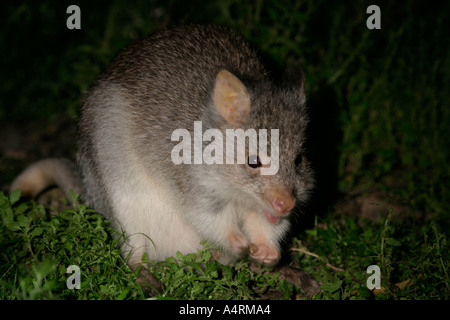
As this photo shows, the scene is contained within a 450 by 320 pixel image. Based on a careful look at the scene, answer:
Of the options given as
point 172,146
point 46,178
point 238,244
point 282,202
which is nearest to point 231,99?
point 172,146

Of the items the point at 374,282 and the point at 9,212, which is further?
the point at 9,212

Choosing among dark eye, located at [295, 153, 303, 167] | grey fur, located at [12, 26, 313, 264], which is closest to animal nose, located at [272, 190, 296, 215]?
grey fur, located at [12, 26, 313, 264]

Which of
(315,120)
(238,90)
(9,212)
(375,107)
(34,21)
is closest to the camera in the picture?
(238,90)

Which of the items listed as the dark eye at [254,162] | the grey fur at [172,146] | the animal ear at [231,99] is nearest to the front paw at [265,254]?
the grey fur at [172,146]

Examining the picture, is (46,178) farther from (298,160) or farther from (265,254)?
(298,160)

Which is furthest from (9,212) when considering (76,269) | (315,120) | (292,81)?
(315,120)

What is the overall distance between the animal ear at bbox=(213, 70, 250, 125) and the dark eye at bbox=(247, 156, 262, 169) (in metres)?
0.34

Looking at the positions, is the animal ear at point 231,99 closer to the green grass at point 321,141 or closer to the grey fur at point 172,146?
the grey fur at point 172,146

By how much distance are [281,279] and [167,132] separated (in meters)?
1.70

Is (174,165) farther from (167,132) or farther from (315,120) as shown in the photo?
(315,120)

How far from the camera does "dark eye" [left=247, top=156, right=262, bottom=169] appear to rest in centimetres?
363

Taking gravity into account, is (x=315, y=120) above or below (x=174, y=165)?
above

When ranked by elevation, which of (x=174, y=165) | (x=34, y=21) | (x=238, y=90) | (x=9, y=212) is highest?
(x=34, y=21)

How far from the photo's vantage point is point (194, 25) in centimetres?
483
